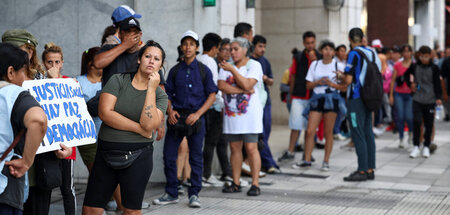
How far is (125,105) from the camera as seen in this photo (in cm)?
483

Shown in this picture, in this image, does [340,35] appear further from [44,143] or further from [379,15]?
[44,143]

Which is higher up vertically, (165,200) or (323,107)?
(323,107)

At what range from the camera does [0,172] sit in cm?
375

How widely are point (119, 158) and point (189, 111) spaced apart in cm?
238

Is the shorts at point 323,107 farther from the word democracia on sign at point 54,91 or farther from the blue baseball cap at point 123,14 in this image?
the word democracia on sign at point 54,91

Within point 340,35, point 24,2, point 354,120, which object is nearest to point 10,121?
point 24,2

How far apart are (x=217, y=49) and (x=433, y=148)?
5.66m

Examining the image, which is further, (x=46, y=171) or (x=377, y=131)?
(x=377, y=131)

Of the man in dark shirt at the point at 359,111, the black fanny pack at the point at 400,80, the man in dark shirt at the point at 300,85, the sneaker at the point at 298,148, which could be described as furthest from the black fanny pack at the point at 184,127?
the black fanny pack at the point at 400,80

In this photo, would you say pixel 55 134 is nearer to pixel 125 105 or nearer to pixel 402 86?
pixel 125 105

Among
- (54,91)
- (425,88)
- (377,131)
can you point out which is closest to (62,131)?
(54,91)

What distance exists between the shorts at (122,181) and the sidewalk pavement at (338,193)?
190 cm

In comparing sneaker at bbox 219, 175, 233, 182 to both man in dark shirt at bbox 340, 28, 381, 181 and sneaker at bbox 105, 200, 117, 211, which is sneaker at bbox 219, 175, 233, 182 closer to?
man in dark shirt at bbox 340, 28, 381, 181

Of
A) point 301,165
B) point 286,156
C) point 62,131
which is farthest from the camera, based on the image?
point 286,156
